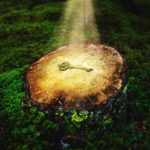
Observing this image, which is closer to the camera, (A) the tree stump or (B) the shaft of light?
(A) the tree stump

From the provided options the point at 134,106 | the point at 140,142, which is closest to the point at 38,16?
the point at 134,106

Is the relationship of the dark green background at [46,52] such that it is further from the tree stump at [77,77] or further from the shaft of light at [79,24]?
the tree stump at [77,77]

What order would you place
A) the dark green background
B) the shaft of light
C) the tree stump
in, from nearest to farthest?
the tree stump < the dark green background < the shaft of light

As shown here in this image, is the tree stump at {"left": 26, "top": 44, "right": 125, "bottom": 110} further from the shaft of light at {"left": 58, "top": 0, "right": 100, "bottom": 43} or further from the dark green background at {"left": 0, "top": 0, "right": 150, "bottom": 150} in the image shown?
the shaft of light at {"left": 58, "top": 0, "right": 100, "bottom": 43}

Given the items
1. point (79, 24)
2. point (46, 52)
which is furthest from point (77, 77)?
point (79, 24)

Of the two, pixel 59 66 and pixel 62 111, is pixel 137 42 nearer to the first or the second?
pixel 59 66

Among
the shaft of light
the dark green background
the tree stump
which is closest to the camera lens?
the tree stump

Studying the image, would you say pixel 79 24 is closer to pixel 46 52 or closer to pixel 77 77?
pixel 46 52

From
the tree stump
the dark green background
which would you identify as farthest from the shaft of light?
the tree stump
